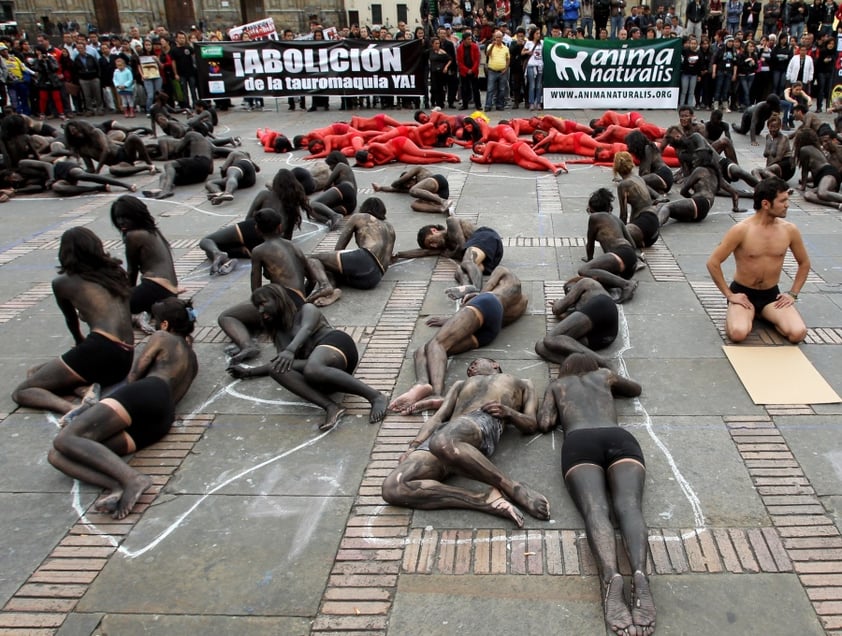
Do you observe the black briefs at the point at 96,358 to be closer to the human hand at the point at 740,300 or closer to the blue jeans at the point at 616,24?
the human hand at the point at 740,300

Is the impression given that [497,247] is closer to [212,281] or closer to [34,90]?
[212,281]

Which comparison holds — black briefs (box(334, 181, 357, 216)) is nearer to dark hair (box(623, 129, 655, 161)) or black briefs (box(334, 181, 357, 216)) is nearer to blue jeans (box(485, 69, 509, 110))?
dark hair (box(623, 129, 655, 161))

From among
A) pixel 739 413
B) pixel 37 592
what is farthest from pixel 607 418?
pixel 37 592

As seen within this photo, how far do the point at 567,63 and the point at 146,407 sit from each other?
1576 centimetres

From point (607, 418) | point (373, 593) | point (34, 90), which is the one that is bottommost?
point (373, 593)

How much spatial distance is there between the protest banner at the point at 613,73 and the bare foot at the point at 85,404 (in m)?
15.2

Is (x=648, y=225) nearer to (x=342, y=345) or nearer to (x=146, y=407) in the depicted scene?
(x=342, y=345)

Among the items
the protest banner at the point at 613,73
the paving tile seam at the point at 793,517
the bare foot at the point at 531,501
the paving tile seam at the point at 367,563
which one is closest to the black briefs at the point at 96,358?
the paving tile seam at the point at 367,563

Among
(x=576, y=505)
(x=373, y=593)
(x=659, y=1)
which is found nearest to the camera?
(x=373, y=593)

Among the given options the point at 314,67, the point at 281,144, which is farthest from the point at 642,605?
the point at 314,67

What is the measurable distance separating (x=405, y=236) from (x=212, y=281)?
8.62 ft

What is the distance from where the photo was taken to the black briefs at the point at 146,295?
6.74 metres

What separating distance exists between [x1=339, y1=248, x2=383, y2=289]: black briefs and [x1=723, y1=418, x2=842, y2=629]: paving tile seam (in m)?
3.96

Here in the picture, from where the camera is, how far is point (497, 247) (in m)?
7.77
